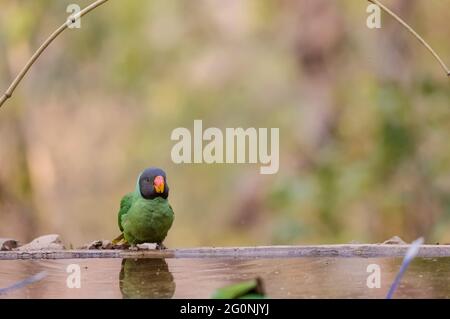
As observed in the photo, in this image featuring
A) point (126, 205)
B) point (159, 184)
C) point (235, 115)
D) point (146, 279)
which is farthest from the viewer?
point (235, 115)

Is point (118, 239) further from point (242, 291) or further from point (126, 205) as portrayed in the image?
point (242, 291)

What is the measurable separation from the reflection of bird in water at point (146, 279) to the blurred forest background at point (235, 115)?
10.5ft

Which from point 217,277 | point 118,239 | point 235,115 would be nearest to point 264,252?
point 217,277

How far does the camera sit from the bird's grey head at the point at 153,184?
3574mm

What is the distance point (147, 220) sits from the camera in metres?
3.60

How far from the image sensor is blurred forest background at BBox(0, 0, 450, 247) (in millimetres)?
6184

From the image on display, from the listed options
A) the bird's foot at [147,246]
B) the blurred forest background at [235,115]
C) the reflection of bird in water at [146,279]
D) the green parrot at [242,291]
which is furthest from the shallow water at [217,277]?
the blurred forest background at [235,115]

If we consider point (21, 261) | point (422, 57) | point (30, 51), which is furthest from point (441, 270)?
point (30, 51)

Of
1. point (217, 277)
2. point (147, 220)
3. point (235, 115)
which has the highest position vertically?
point (235, 115)

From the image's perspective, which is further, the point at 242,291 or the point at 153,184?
the point at 153,184

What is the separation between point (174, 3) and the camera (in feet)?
36.0

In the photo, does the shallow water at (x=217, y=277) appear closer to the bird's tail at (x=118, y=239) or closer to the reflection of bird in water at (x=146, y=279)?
the reflection of bird in water at (x=146, y=279)

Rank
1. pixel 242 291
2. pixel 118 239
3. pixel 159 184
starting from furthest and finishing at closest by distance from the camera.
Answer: pixel 118 239
pixel 159 184
pixel 242 291

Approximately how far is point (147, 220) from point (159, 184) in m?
0.16
